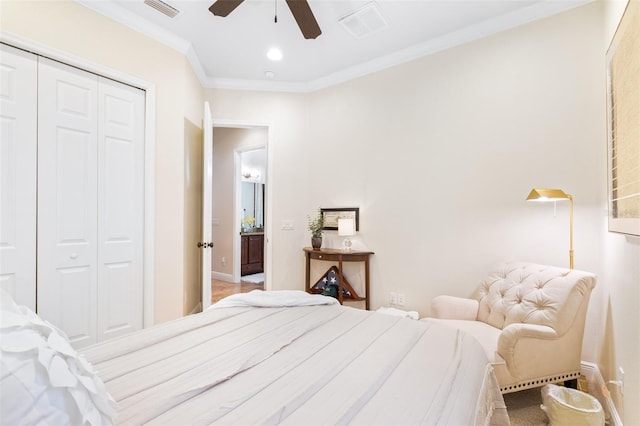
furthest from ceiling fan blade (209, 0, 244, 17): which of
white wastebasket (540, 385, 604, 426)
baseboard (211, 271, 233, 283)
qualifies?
baseboard (211, 271, 233, 283)

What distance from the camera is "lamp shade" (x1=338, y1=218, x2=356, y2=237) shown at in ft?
10.6

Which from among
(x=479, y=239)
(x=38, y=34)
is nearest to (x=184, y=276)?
(x=38, y=34)

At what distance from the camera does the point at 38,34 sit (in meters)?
2.01

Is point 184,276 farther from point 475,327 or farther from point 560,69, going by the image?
point 560,69

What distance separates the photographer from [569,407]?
158 cm

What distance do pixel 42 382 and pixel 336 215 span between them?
9.97 feet

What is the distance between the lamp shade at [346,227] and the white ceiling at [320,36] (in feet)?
5.58

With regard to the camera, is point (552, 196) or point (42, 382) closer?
point (42, 382)

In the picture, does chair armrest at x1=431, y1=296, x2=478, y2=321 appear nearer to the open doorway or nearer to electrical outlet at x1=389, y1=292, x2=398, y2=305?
electrical outlet at x1=389, y1=292, x2=398, y2=305

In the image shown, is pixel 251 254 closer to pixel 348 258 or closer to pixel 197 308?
pixel 197 308

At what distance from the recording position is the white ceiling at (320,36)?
93.3 inches

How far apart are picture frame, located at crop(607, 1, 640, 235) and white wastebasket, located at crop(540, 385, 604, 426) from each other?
3.19 ft

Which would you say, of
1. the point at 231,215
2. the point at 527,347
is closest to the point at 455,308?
the point at 527,347

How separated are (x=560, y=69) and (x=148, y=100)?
3425mm
